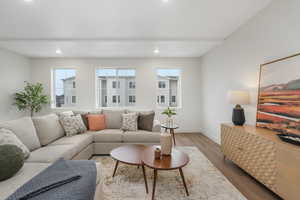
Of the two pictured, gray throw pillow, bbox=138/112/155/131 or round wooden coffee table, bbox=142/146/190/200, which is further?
gray throw pillow, bbox=138/112/155/131

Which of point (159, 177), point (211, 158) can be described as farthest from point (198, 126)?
point (159, 177)

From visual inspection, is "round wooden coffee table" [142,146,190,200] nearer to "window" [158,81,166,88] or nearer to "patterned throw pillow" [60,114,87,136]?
"patterned throw pillow" [60,114,87,136]

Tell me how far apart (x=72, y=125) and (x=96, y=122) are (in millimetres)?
539

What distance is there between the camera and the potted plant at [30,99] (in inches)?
172

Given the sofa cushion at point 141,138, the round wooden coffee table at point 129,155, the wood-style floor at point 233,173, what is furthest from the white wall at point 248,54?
the round wooden coffee table at point 129,155

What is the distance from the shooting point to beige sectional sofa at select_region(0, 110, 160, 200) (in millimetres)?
1560

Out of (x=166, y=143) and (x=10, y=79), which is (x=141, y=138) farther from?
(x=10, y=79)

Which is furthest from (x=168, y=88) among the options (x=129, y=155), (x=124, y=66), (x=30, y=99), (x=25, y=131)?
(x=30, y=99)

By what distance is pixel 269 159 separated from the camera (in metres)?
1.82

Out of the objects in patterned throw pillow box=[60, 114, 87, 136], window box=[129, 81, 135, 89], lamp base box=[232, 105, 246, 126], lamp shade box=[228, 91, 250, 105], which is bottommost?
A: patterned throw pillow box=[60, 114, 87, 136]

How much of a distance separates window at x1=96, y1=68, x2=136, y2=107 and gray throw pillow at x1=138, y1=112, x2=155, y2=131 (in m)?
1.68

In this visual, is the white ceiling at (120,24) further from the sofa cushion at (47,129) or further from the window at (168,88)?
the sofa cushion at (47,129)

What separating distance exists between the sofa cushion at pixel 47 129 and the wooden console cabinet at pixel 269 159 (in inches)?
125

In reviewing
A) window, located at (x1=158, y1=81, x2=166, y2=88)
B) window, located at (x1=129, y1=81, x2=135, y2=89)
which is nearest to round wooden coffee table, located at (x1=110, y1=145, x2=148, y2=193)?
window, located at (x1=129, y1=81, x2=135, y2=89)
